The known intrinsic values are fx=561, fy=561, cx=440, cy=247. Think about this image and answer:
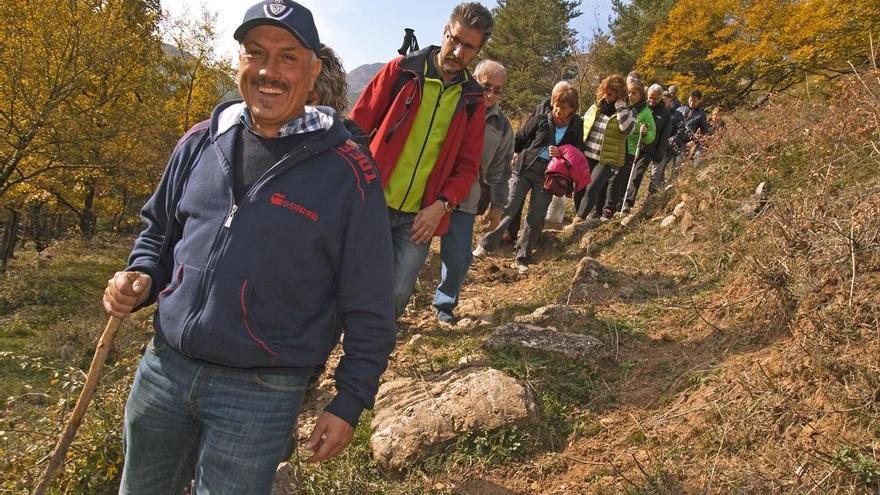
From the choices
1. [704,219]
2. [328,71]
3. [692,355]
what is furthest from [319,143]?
[704,219]

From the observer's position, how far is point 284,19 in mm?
1611

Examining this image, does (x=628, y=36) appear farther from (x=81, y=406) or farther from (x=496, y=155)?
(x=81, y=406)

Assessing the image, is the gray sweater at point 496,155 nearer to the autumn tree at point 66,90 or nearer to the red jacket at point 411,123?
the red jacket at point 411,123

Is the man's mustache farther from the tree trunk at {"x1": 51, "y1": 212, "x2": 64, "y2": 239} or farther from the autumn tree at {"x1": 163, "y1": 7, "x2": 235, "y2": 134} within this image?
the tree trunk at {"x1": 51, "y1": 212, "x2": 64, "y2": 239}

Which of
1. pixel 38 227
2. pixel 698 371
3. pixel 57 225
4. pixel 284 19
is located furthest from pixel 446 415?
pixel 57 225

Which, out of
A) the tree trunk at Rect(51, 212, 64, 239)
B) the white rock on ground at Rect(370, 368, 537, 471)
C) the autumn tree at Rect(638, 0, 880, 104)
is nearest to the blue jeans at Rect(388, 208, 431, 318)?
the white rock on ground at Rect(370, 368, 537, 471)

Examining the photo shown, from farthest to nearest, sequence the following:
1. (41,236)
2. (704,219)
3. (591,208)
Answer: (41,236) < (591,208) < (704,219)

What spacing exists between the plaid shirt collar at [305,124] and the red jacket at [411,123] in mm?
1472

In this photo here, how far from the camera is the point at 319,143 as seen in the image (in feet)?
5.43

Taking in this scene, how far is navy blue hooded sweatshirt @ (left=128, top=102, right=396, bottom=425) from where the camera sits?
5.12 feet

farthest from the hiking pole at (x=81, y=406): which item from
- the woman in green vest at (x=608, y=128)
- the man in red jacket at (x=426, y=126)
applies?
the woman in green vest at (x=608, y=128)

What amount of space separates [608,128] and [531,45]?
1037 inches

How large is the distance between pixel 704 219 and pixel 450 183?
3299 millimetres

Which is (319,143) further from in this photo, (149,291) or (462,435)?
(462,435)
